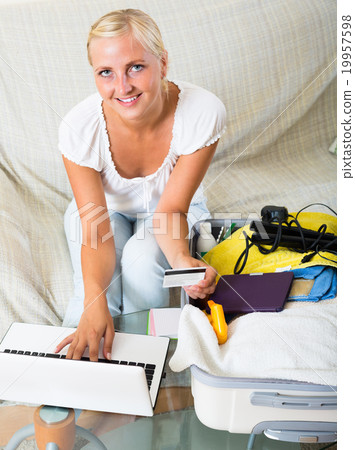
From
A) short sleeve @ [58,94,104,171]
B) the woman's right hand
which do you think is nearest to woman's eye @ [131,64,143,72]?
short sleeve @ [58,94,104,171]

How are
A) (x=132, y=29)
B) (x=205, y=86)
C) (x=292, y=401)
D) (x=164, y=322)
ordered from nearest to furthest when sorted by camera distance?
(x=292, y=401), (x=132, y=29), (x=164, y=322), (x=205, y=86)

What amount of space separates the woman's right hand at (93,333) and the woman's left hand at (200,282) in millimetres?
152

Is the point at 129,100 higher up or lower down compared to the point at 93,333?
higher up

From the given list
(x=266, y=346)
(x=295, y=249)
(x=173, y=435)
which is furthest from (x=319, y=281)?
(x=173, y=435)

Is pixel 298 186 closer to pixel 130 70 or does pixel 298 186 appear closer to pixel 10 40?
pixel 130 70

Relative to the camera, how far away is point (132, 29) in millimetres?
901

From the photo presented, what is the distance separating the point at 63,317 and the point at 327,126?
71cm

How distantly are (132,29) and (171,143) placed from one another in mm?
227

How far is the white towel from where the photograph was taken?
0.79 meters

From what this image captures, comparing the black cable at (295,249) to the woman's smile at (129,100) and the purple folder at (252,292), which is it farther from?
the woman's smile at (129,100)

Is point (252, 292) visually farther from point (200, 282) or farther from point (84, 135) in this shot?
point (84, 135)

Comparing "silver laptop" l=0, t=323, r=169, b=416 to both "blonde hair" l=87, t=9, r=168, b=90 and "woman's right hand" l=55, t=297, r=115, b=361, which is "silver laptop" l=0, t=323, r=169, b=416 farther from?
"blonde hair" l=87, t=9, r=168, b=90

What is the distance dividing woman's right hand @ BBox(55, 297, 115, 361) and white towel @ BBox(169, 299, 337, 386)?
13 centimetres
